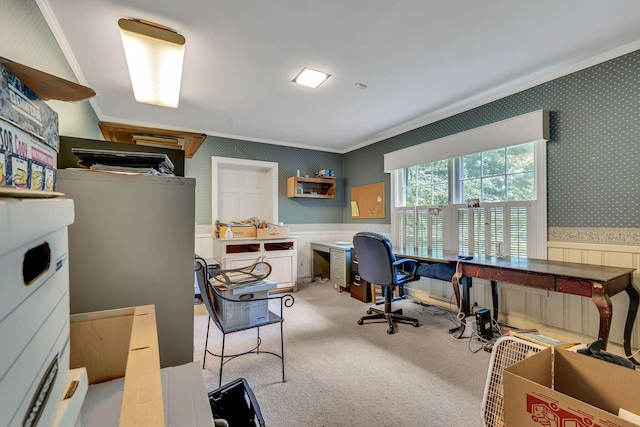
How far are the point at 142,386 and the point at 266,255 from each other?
3.76 m

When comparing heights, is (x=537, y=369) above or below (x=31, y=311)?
below

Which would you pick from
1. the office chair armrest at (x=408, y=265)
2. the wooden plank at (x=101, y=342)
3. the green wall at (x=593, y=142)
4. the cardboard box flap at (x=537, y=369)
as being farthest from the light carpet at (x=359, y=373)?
the green wall at (x=593, y=142)

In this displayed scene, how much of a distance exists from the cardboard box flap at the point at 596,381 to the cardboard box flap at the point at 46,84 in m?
1.70

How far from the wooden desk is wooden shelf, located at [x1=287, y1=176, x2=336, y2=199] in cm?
293

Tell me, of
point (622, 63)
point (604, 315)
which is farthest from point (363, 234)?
point (622, 63)

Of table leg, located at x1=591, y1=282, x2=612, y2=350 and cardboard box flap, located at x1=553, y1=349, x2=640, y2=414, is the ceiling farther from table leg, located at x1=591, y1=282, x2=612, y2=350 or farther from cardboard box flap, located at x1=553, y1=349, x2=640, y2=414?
cardboard box flap, located at x1=553, y1=349, x2=640, y2=414

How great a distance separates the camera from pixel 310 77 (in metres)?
2.67

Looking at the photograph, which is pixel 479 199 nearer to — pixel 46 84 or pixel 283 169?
pixel 283 169

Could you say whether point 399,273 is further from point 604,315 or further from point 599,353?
point 599,353

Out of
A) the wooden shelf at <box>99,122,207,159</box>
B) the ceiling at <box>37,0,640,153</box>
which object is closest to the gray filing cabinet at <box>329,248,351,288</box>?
the ceiling at <box>37,0,640,153</box>

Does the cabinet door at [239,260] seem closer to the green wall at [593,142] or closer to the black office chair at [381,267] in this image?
the black office chair at [381,267]

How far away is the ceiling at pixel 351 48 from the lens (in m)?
1.80

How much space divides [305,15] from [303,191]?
340 cm

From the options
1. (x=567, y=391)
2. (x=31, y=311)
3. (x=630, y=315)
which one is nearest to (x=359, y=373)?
(x=567, y=391)
